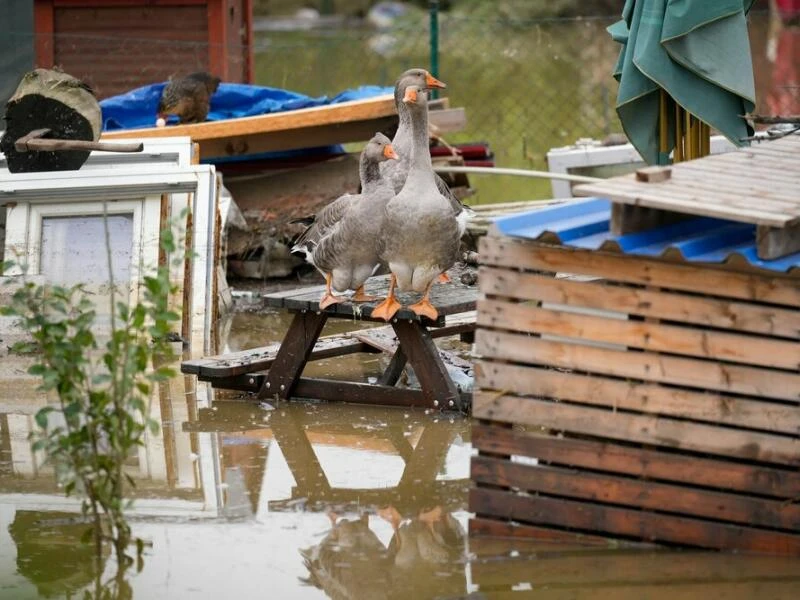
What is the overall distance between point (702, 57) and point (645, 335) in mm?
2670

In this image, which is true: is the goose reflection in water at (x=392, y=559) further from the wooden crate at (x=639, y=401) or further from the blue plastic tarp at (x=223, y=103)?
the blue plastic tarp at (x=223, y=103)

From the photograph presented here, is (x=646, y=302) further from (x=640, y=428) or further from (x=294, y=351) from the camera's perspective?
(x=294, y=351)

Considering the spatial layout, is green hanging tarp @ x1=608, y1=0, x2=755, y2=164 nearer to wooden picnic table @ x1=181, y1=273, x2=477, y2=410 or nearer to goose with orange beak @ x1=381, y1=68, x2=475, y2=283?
goose with orange beak @ x1=381, y1=68, x2=475, y2=283

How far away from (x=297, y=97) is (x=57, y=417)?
18.5ft

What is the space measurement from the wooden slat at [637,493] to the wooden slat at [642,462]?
3cm

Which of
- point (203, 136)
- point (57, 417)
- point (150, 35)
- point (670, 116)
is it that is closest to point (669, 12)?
point (670, 116)

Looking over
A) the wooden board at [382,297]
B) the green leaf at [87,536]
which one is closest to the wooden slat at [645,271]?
the green leaf at [87,536]

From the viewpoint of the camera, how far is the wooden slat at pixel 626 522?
5.10 meters

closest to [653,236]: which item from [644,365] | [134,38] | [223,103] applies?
[644,365]

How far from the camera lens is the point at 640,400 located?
5.08 meters

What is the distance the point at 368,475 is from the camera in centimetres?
630

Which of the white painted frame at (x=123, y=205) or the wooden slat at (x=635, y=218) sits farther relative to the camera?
the white painted frame at (x=123, y=205)

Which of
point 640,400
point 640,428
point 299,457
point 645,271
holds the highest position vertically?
point 645,271

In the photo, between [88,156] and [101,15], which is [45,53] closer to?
[101,15]
